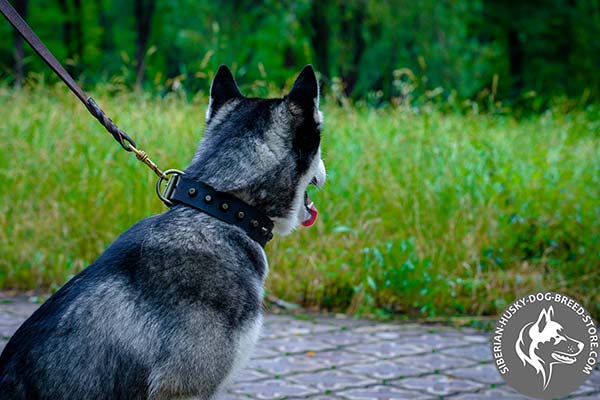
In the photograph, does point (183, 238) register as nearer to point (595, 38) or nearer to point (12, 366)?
point (12, 366)

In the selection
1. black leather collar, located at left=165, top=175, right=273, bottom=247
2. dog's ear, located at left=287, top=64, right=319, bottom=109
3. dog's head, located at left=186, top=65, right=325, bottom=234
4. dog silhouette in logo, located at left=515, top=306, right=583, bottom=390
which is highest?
dog's ear, located at left=287, top=64, right=319, bottom=109

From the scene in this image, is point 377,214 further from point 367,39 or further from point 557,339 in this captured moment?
point 367,39

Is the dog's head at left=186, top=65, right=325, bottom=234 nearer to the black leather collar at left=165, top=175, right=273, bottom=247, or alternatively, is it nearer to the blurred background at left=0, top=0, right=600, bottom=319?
the black leather collar at left=165, top=175, right=273, bottom=247

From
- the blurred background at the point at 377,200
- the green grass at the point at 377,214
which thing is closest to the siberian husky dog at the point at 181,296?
the blurred background at the point at 377,200

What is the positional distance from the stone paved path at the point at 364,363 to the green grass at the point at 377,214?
A: 50 cm

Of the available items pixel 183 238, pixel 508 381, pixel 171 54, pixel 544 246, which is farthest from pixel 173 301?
pixel 171 54

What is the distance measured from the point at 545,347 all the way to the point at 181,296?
9.28ft

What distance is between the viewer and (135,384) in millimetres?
2824

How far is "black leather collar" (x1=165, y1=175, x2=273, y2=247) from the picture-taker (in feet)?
10.2

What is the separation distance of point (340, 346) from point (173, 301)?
2975mm

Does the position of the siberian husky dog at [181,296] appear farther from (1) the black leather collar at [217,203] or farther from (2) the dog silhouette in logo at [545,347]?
(2) the dog silhouette in logo at [545,347]

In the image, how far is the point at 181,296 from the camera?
291 cm

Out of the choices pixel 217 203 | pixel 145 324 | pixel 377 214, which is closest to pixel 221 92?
pixel 217 203

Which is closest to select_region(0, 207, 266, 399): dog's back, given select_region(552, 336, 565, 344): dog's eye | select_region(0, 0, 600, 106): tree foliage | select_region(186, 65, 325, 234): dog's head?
select_region(186, 65, 325, 234): dog's head
